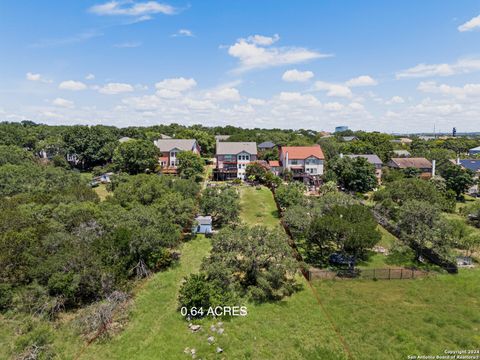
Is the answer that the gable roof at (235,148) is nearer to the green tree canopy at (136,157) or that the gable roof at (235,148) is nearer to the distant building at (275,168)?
the distant building at (275,168)

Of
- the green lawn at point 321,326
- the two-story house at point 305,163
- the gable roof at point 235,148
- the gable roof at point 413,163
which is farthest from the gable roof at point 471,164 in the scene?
the green lawn at point 321,326

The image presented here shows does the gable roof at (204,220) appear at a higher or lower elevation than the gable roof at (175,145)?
lower

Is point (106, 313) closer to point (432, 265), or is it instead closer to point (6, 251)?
point (6, 251)

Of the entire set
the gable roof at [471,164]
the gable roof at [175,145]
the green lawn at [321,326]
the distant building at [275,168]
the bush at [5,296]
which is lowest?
the green lawn at [321,326]

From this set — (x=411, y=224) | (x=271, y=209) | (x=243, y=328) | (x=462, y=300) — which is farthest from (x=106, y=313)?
(x=271, y=209)

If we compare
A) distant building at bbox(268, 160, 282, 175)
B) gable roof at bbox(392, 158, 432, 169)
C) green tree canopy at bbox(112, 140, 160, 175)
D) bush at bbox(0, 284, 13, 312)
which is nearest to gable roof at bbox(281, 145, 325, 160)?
distant building at bbox(268, 160, 282, 175)

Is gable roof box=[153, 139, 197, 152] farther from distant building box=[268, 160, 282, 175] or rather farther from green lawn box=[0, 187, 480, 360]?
green lawn box=[0, 187, 480, 360]
